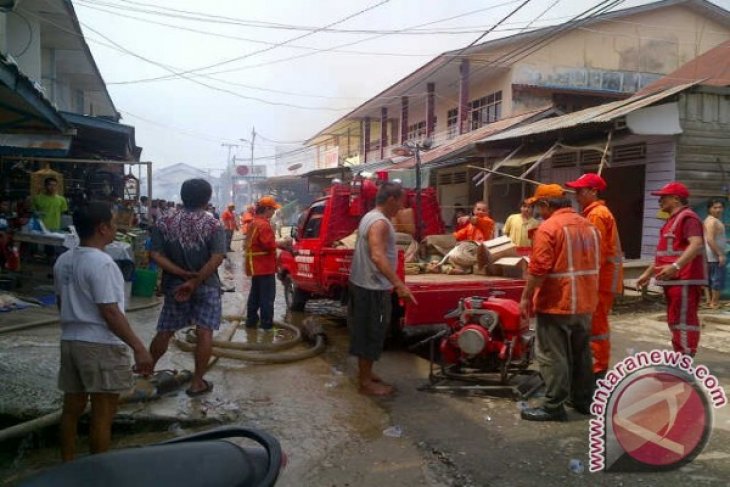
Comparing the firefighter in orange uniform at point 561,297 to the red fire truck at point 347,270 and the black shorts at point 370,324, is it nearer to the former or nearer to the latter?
the black shorts at point 370,324

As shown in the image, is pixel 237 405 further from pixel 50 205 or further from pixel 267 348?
pixel 50 205

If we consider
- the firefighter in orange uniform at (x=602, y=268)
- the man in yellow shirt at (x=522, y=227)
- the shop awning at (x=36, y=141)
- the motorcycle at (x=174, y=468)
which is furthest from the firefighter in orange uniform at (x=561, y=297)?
the shop awning at (x=36, y=141)

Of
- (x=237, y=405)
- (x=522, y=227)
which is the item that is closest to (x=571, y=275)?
(x=237, y=405)

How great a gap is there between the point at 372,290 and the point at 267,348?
5.67 ft

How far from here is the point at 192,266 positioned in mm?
4484

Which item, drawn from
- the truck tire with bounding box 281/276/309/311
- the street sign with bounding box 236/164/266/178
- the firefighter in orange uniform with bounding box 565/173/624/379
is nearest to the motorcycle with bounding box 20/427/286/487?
the firefighter in orange uniform with bounding box 565/173/624/379

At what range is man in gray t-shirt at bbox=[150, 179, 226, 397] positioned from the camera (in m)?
4.47

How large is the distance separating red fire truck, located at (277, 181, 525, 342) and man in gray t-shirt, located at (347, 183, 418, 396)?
0.70 meters

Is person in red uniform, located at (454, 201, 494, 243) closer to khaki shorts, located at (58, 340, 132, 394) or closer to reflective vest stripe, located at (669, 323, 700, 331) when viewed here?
reflective vest stripe, located at (669, 323, 700, 331)

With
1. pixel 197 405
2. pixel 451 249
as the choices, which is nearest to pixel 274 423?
pixel 197 405

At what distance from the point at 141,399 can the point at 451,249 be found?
4350 millimetres

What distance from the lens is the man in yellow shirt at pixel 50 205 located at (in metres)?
9.20

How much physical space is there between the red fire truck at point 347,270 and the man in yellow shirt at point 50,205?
149 inches

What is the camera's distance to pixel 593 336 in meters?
4.57
